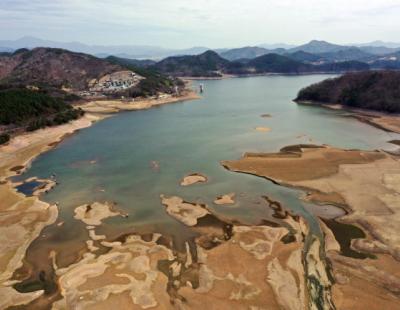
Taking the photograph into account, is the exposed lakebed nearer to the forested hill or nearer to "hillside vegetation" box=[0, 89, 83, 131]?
"hillside vegetation" box=[0, 89, 83, 131]

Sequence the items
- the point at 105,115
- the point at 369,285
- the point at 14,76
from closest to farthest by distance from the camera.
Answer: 1. the point at 369,285
2. the point at 105,115
3. the point at 14,76

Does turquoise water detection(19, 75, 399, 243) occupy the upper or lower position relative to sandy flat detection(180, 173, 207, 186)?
lower

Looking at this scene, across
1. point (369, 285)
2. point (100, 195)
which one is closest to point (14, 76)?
point (100, 195)

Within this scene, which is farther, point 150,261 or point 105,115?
point 105,115

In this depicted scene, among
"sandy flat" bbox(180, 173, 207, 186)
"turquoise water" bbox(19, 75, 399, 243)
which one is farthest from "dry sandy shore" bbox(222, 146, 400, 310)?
"sandy flat" bbox(180, 173, 207, 186)

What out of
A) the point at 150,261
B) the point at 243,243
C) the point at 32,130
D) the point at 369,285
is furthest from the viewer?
the point at 32,130

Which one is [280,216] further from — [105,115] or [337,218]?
[105,115]

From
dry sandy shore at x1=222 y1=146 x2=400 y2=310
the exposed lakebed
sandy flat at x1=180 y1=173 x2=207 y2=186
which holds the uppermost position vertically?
dry sandy shore at x1=222 y1=146 x2=400 y2=310

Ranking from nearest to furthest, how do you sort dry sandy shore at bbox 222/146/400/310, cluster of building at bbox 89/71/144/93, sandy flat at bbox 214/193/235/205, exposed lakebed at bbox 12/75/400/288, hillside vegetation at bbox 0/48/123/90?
dry sandy shore at bbox 222/146/400/310 < exposed lakebed at bbox 12/75/400/288 < sandy flat at bbox 214/193/235/205 < cluster of building at bbox 89/71/144/93 < hillside vegetation at bbox 0/48/123/90
